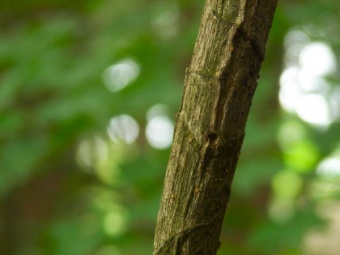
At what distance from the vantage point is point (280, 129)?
2809 mm

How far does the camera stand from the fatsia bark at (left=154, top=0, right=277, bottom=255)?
33.2 inches

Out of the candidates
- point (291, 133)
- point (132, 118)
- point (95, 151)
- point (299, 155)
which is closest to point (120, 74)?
point (132, 118)

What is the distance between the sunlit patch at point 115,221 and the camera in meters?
2.89

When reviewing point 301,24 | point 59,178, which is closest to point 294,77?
point 301,24

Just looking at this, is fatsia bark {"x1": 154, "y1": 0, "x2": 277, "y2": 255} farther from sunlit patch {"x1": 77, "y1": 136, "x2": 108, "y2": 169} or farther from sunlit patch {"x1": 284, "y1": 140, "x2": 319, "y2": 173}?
sunlit patch {"x1": 77, "y1": 136, "x2": 108, "y2": 169}

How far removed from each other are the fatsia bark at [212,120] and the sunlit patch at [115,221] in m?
1.97

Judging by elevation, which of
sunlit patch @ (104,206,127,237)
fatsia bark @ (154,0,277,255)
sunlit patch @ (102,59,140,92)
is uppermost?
sunlit patch @ (102,59,140,92)

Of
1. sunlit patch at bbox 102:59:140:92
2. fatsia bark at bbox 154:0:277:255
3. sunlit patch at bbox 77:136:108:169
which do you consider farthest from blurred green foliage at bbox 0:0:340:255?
sunlit patch at bbox 77:136:108:169

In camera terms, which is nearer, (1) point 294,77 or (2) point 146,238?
(2) point 146,238

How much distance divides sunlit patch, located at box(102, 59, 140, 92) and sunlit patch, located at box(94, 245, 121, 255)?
623 millimetres

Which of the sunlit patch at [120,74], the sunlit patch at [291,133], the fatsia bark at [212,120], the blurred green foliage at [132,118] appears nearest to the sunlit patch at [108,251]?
the blurred green foliage at [132,118]

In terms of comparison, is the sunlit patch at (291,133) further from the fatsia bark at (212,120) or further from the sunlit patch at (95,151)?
the sunlit patch at (95,151)

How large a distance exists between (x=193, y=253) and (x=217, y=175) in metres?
0.11

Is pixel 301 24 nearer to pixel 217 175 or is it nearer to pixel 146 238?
pixel 146 238
